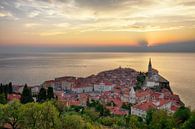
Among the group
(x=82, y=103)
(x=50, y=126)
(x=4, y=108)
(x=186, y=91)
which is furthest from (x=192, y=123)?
(x=186, y=91)

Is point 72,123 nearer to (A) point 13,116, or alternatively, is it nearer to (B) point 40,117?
(B) point 40,117

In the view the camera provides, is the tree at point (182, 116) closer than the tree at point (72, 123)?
No

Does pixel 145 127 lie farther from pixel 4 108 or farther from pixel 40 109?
pixel 4 108

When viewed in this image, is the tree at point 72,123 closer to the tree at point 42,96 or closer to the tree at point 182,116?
the tree at point 182,116

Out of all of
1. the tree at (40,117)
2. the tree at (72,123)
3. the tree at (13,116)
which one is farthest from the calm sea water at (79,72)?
the tree at (13,116)

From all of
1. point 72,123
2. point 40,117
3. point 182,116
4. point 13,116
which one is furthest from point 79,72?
point 72,123

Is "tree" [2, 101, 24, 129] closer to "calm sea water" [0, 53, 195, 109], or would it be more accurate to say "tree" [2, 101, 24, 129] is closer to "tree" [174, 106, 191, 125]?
"tree" [174, 106, 191, 125]

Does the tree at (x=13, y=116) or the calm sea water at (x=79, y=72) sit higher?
the tree at (x=13, y=116)

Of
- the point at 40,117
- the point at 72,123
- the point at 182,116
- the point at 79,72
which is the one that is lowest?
the point at 79,72
